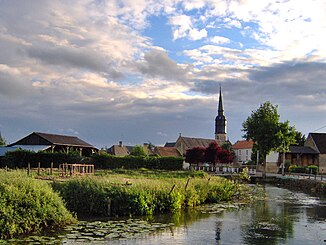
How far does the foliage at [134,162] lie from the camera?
2184 inches

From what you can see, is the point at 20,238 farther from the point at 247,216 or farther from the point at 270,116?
the point at 270,116

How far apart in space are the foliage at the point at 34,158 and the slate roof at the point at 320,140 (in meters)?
41.8

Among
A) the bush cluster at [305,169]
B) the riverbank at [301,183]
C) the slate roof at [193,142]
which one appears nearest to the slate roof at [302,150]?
the bush cluster at [305,169]

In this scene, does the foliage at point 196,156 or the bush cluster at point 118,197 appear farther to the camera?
the foliage at point 196,156

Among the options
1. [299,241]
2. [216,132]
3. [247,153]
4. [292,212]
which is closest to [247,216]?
[292,212]

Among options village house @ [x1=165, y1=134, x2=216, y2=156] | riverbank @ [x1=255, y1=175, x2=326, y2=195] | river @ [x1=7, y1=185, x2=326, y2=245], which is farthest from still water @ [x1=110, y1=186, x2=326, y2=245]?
village house @ [x1=165, y1=134, x2=216, y2=156]

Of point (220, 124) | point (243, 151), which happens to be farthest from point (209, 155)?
point (220, 124)

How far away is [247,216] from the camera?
2253 centimetres

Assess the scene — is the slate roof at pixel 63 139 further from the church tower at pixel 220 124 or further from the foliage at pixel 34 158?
the church tower at pixel 220 124

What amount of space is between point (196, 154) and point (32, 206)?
49690 mm

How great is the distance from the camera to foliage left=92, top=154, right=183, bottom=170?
5547 cm

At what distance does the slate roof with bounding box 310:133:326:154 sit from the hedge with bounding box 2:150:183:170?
27.9 metres

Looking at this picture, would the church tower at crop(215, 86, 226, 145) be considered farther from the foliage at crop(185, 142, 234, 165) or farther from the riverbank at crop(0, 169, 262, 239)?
the riverbank at crop(0, 169, 262, 239)

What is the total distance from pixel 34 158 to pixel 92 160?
736 cm
